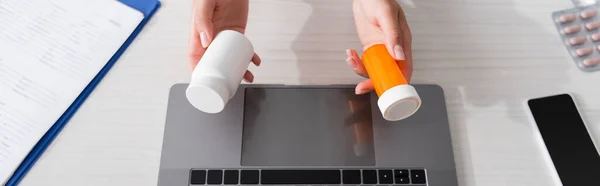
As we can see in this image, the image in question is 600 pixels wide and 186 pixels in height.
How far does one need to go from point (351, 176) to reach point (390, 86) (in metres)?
0.11

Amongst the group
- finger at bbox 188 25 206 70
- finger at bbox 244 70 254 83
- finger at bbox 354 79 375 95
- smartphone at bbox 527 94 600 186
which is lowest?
smartphone at bbox 527 94 600 186

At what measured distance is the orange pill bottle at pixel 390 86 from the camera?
40cm

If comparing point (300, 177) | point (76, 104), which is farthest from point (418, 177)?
point (76, 104)

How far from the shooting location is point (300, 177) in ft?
1.54

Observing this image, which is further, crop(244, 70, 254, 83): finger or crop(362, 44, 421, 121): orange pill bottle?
crop(244, 70, 254, 83): finger

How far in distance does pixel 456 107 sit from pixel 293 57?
0.19m

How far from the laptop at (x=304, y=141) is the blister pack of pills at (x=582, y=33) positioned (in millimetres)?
175

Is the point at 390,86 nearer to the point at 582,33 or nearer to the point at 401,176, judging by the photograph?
the point at 401,176

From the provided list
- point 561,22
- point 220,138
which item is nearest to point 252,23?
point 220,138

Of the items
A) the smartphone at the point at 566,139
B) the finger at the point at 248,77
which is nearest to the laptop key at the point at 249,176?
the finger at the point at 248,77

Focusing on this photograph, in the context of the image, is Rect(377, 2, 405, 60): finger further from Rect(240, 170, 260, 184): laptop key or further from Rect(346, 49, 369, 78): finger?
Rect(240, 170, 260, 184): laptop key

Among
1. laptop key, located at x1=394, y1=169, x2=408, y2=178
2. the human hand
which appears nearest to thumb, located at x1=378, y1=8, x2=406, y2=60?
the human hand

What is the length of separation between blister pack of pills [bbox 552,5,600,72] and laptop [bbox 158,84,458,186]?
17 centimetres

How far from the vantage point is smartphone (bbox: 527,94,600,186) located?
1.52 feet
